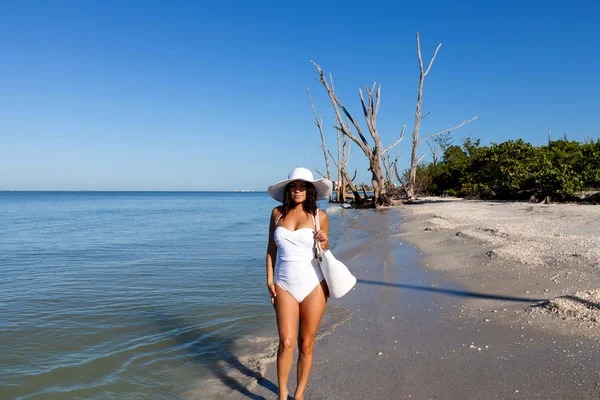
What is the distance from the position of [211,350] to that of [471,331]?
2.76 meters

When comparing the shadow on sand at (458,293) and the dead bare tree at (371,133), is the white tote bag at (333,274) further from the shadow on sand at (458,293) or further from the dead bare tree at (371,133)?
the dead bare tree at (371,133)

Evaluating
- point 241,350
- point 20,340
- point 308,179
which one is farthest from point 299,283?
point 20,340

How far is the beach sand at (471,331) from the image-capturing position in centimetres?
362

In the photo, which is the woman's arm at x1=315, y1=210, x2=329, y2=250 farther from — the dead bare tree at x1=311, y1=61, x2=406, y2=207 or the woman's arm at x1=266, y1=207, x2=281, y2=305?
the dead bare tree at x1=311, y1=61, x2=406, y2=207

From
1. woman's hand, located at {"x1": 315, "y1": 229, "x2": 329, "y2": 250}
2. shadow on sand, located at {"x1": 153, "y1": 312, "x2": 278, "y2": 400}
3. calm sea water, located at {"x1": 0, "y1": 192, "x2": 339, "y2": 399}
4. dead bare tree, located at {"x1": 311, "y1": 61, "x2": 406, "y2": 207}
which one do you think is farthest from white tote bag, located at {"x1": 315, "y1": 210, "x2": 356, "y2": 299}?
dead bare tree, located at {"x1": 311, "y1": 61, "x2": 406, "y2": 207}

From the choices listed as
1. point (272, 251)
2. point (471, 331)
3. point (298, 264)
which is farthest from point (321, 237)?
point (471, 331)

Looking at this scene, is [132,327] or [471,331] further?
[132,327]

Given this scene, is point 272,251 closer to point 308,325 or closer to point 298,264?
point 298,264

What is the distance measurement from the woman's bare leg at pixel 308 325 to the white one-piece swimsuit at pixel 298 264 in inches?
2.0

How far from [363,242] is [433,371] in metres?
9.65

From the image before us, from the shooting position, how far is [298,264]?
337cm

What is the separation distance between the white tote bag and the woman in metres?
0.06

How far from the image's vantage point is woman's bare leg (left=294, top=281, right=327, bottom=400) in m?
3.38

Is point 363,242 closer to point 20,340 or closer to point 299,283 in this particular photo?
point 20,340
